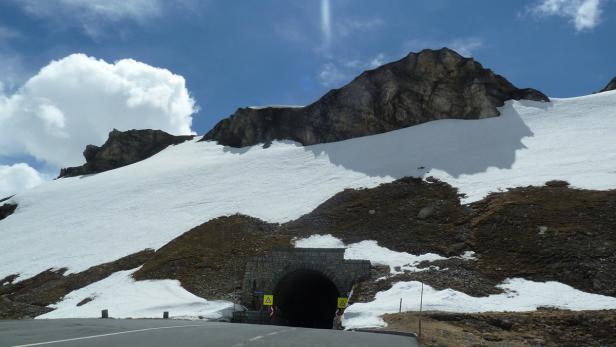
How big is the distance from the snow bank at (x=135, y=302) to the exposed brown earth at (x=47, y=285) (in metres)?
1.36

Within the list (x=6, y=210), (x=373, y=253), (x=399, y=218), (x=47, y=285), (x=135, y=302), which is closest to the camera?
(x=135, y=302)

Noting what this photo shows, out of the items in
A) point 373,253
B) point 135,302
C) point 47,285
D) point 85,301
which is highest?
point 373,253

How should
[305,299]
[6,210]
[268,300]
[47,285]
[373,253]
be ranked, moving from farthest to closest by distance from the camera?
[6,210], [305,299], [47,285], [373,253], [268,300]

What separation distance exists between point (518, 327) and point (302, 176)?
39243 millimetres

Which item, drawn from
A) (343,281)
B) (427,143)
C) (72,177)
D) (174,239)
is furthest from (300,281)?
(72,177)

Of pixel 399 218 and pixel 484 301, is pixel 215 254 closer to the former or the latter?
pixel 399 218

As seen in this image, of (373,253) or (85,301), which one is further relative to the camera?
(373,253)

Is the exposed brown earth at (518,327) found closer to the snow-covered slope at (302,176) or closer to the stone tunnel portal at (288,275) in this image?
the stone tunnel portal at (288,275)

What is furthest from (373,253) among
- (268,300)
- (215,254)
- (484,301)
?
(215,254)

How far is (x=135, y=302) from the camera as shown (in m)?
35.6

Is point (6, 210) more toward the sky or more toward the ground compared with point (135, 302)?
more toward the sky

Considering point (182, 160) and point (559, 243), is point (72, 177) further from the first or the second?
point (559, 243)

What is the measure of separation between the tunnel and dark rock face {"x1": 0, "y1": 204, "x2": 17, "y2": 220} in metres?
52.8

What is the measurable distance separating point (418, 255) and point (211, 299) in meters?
15.1
